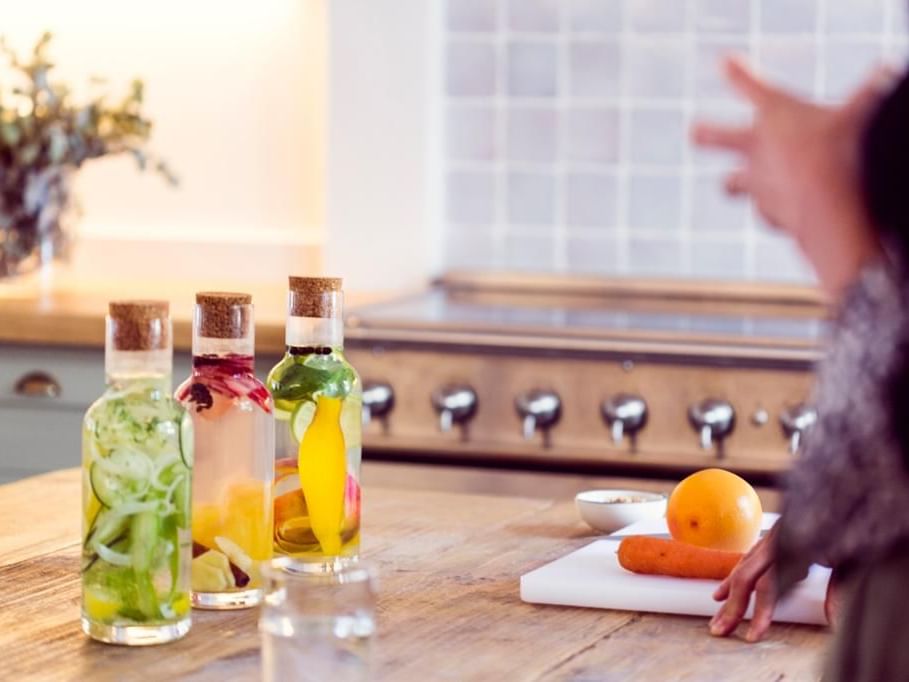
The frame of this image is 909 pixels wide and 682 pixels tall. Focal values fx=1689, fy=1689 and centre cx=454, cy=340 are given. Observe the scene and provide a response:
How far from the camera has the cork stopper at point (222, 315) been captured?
4.30 feet

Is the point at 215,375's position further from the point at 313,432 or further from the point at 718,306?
the point at 718,306

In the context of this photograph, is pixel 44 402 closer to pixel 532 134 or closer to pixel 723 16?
pixel 532 134

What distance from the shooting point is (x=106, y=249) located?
365 centimetres

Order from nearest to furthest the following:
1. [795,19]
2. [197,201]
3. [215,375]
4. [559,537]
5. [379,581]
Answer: [215,375] → [379,581] → [559,537] → [795,19] → [197,201]

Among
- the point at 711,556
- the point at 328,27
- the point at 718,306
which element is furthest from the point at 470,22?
the point at 711,556

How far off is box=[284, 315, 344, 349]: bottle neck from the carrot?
31cm

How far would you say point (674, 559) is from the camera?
1.44 meters

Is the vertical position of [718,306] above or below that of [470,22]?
below

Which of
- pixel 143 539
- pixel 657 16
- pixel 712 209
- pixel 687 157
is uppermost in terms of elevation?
pixel 657 16

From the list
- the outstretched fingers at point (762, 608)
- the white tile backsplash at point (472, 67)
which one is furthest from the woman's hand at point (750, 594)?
the white tile backsplash at point (472, 67)

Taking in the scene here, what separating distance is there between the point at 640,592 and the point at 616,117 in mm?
2040

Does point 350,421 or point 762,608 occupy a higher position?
point 350,421

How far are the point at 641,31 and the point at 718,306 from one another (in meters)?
0.56

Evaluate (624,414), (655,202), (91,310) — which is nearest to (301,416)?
(624,414)
